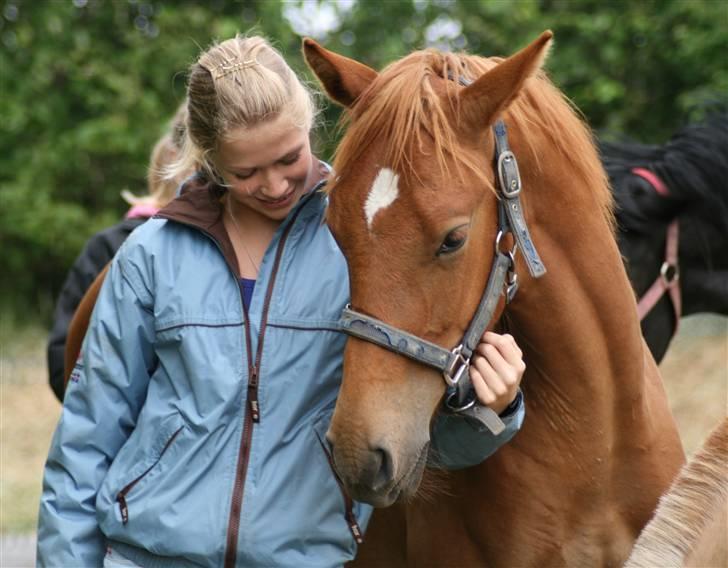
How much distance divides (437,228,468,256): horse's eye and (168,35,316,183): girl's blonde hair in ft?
1.69

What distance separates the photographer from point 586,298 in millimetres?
2523

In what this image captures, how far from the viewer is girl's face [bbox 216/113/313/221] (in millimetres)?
2434

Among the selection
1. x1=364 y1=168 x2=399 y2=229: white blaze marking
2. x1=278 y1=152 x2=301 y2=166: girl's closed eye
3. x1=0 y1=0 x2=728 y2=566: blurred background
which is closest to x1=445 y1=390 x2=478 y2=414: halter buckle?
x1=364 y1=168 x2=399 y2=229: white blaze marking

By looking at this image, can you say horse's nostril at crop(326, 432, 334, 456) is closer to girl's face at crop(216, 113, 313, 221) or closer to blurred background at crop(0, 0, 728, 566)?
girl's face at crop(216, 113, 313, 221)

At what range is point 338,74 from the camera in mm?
2432

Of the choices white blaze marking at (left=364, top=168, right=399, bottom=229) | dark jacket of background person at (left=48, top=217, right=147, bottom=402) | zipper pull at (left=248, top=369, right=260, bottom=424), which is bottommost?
dark jacket of background person at (left=48, top=217, right=147, bottom=402)

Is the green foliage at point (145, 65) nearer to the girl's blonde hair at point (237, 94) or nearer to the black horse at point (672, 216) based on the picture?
the black horse at point (672, 216)

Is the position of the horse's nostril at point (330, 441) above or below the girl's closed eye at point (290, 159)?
below

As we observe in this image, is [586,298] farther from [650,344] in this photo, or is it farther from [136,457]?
[650,344]

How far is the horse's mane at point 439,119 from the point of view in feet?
7.30

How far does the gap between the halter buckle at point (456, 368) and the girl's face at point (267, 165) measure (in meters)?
0.57

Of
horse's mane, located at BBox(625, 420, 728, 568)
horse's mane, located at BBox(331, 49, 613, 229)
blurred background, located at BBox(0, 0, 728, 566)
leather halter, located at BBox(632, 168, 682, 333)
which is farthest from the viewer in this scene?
blurred background, located at BBox(0, 0, 728, 566)

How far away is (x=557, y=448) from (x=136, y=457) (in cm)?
102

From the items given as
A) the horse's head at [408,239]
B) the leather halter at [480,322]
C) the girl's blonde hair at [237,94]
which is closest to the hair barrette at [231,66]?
the girl's blonde hair at [237,94]
